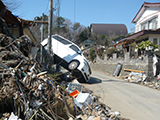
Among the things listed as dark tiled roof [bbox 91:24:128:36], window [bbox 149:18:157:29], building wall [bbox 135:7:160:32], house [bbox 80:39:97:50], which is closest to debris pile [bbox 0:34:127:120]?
window [bbox 149:18:157:29]

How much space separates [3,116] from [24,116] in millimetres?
571

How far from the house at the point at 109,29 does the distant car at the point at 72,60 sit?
3892cm

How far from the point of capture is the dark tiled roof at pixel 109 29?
49.5 metres

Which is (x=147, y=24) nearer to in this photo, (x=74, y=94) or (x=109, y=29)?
(x=74, y=94)

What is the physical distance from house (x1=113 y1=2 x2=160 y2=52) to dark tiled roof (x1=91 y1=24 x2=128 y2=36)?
85.9 ft

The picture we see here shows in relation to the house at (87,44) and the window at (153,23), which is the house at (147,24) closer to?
the window at (153,23)

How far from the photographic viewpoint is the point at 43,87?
534 cm

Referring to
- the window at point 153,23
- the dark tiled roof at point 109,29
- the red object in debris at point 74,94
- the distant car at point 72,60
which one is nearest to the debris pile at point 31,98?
the red object in debris at point 74,94

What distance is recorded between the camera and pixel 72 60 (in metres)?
10.3

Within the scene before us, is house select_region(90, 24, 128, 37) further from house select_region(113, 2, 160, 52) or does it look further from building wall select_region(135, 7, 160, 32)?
building wall select_region(135, 7, 160, 32)

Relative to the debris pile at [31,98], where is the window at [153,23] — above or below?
above

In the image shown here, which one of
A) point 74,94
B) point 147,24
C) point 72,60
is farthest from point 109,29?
point 74,94

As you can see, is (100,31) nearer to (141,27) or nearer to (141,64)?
(141,27)

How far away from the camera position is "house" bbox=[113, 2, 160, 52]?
16.5 m
